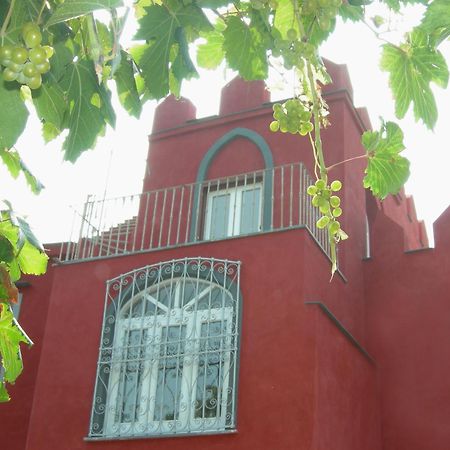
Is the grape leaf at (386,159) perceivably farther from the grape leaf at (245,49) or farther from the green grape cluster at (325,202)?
the grape leaf at (245,49)

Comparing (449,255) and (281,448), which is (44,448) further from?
(449,255)

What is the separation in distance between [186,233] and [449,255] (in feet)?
10.0

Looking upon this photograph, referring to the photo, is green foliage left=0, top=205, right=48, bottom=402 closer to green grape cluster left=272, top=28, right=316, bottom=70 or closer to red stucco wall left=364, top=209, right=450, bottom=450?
green grape cluster left=272, top=28, right=316, bottom=70

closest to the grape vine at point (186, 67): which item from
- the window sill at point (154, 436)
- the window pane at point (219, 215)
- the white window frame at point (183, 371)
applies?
the window sill at point (154, 436)

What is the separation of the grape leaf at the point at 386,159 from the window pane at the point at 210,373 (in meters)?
5.66

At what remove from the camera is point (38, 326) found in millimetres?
10344

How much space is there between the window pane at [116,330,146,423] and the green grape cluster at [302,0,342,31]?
6482 mm

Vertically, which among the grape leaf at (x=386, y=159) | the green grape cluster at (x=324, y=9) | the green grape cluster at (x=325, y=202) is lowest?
the green grape cluster at (x=325, y=202)

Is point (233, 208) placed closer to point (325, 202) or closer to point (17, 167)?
point (17, 167)

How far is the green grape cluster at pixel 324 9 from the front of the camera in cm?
179

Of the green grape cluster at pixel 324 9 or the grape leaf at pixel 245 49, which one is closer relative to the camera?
the green grape cluster at pixel 324 9

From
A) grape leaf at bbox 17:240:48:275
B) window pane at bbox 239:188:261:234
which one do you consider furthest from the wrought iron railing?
grape leaf at bbox 17:240:48:275


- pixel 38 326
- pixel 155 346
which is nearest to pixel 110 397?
pixel 155 346

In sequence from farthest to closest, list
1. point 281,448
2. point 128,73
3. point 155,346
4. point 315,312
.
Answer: point 155,346 < point 315,312 < point 281,448 < point 128,73
